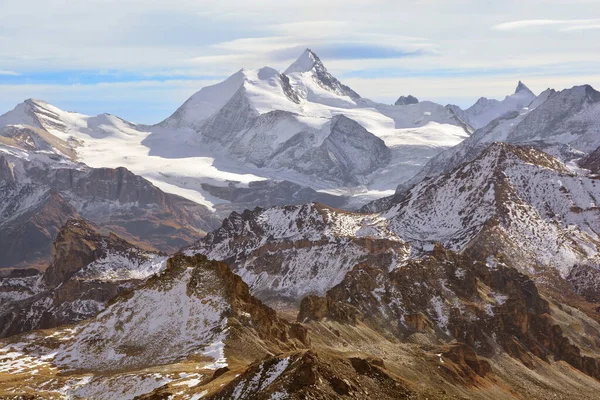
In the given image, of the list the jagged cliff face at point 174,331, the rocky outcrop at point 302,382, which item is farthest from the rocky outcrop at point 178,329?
the rocky outcrop at point 302,382

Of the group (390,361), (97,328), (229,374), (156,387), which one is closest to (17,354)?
(97,328)

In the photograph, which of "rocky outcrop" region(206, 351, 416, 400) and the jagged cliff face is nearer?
"rocky outcrop" region(206, 351, 416, 400)

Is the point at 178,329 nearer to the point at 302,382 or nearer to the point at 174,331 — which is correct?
the point at 174,331

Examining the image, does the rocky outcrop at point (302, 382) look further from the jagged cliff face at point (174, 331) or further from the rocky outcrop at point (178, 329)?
the rocky outcrop at point (178, 329)

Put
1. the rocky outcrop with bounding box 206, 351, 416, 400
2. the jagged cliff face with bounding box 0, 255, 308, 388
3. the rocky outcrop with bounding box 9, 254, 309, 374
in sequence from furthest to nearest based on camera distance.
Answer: the rocky outcrop with bounding box 9, 254, 309, 374, the jagged cliff face with bounding box 0, 255, 308, 388, the rocky outcrop with bounding box 206, 351, 416, 400

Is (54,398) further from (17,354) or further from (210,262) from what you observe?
(210,262)

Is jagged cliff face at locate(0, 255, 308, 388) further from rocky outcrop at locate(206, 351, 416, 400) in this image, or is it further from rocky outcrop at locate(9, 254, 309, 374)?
rocky outcrop at locate(206, 351, 416, 400)

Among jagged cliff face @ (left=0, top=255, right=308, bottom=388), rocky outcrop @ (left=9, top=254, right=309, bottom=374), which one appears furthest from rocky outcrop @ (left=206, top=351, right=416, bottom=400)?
rocky outcrop @ (left=9, top=254, right=309, bottom=374)

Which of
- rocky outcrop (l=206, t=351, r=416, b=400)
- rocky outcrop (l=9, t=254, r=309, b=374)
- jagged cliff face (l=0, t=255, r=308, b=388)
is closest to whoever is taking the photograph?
rocky outcrop (l=206, t=351, r=416, b=400)

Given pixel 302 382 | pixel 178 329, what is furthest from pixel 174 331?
pixel 302 382

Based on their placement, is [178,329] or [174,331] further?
[178,329]

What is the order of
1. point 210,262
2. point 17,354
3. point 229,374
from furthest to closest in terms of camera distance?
point 210,262 → point 17,354 → point 229,374
